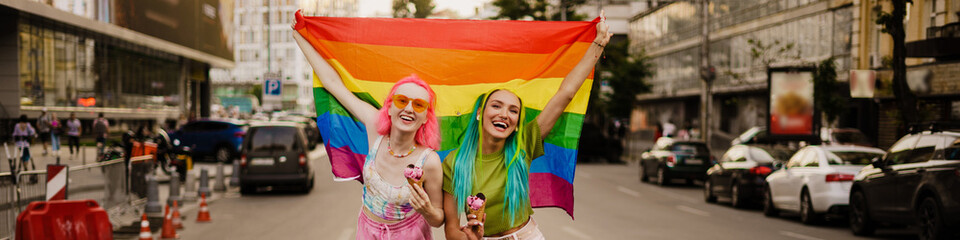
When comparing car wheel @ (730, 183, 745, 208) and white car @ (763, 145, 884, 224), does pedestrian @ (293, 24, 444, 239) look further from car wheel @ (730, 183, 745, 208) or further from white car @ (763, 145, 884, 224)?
car wheel @ (730, 183, 745, 208)

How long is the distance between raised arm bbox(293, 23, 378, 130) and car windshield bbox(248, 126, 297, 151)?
15093 millimetres

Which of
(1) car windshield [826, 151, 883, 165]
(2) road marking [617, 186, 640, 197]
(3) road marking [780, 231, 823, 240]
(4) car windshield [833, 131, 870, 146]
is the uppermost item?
(1) car windshield [826, 151, 883, 165]

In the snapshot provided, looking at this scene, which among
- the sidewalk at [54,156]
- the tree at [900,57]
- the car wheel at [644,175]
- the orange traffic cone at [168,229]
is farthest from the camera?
the car wheel at [644,175]

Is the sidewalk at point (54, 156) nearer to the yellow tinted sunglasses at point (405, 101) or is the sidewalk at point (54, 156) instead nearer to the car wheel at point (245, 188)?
the car wheel at point (245, 188)

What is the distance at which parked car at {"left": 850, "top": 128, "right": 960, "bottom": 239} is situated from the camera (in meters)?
11.0

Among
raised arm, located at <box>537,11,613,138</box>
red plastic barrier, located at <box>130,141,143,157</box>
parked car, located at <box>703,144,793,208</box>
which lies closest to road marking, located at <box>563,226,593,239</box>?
parked car, located at <box>703,144,793,208</box>

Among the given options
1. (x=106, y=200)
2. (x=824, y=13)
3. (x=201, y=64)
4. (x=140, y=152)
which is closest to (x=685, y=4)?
(x=824, y=13)

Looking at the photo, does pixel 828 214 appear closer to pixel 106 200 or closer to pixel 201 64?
pixel 106 200

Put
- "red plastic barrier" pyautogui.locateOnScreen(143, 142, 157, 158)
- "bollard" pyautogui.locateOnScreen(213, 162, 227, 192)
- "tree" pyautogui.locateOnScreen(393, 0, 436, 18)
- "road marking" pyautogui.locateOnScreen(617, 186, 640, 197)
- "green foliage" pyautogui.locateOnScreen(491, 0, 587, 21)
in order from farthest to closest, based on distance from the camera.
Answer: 1. "tree" pyautogui.locateOnScreen(393, 0, 436, 18)
2. "green foliage" pyautogui.locateOnScreen(491, 0, 587, 21)
3. "red plastic barrier" pyautogui.locateOnScreen(143, 142, 157, 158)
4. "road marking" pyautogui.locateOnScreen(617, 186, 640, 197)
5. "bollard" pyautogui.locateOnScreen(213, 162, 227, 192)

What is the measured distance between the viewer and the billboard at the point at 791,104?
80.4 ft

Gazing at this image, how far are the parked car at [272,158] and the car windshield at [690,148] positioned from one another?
1041 cm

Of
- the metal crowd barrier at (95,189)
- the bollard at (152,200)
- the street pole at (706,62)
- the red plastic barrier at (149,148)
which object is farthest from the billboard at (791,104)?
the red plastic barrier at (149,148)

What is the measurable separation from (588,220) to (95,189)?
7809 millimetres

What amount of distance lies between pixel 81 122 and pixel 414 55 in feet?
103
